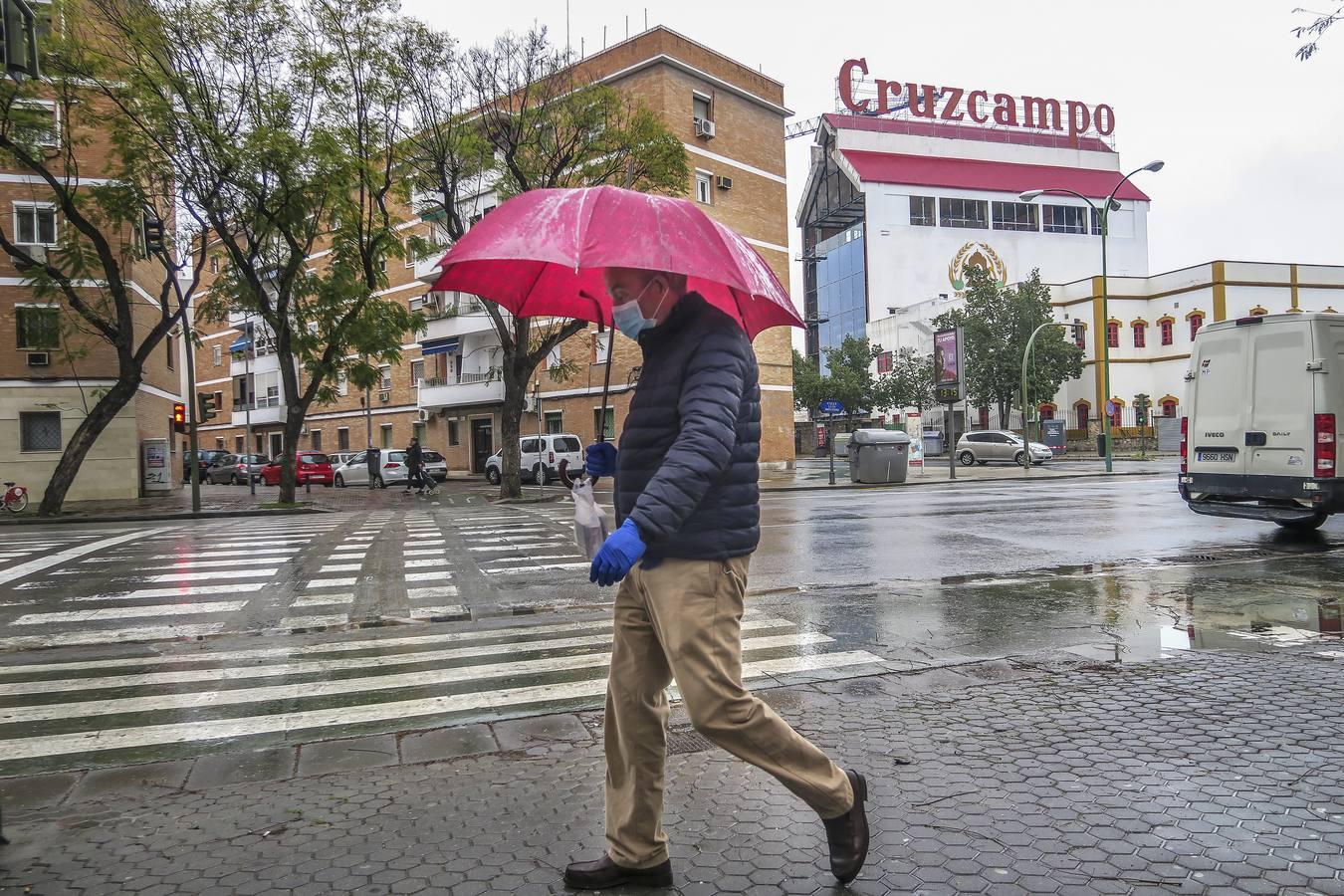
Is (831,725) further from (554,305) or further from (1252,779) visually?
(554,305)

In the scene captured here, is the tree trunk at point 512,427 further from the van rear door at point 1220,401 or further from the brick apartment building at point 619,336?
the van rear door at point 1220,401

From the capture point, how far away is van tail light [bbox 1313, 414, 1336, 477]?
968 centimetres

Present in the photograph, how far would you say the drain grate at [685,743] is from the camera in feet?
12.6

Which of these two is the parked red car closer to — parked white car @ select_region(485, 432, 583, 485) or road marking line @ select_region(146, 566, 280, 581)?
parked white car @ select_region(485, 432, 583, 485)

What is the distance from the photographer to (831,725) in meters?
4.11

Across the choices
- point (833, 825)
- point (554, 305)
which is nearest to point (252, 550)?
point (554, 305)

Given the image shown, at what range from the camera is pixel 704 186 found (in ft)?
118

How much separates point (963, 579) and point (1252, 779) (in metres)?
5.21

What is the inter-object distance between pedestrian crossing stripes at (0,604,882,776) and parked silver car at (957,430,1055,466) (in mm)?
36654

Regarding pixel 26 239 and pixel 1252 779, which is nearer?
pixel 1252 779

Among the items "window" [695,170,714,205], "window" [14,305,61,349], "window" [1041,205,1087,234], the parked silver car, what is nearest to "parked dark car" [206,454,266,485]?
"window" [14,305,61,349]

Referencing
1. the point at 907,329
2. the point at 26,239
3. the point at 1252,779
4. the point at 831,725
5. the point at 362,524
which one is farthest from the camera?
the point at 907,329

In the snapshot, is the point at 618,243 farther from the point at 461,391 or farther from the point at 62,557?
the point at 461,391

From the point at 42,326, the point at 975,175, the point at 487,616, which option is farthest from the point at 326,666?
the point at 975,175
